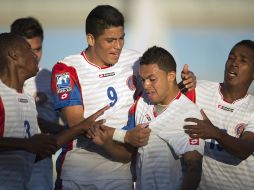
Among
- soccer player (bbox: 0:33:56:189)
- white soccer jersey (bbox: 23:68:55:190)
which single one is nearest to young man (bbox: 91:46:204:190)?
soccer player (bbox: 0:33:56:189)

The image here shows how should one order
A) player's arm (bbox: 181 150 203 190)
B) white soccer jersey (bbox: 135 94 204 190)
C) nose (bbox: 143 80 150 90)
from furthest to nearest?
1. nose (bbox: 143 80 150 90)
2. white soccer jersey (bbox: 135 94 204 190)
3. player's arm (bbox: 181 150 203 190)

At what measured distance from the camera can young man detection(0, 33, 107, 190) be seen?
4.79 metres

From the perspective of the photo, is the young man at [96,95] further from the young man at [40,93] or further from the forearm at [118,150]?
the young man at [40,93]

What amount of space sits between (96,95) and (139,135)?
0.60 m

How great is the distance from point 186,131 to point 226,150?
17.3 inches

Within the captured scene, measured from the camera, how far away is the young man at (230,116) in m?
5.36

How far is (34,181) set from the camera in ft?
19.2

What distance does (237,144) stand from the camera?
16.6 ft

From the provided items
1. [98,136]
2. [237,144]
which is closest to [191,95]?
[237,144]

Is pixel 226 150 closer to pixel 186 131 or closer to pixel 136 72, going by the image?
pixel 186 131

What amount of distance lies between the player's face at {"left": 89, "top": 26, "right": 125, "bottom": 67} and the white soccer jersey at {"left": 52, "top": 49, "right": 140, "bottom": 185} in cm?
10

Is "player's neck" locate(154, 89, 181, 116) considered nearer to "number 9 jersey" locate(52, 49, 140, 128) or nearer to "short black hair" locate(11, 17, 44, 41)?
"number 9 jersey" locate(52, 49, 140, 128)

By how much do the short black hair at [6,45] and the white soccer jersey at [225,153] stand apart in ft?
4.59

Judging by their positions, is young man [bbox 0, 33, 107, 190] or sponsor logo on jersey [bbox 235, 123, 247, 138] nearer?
young man [bbox 0, 33, 107, 190]
